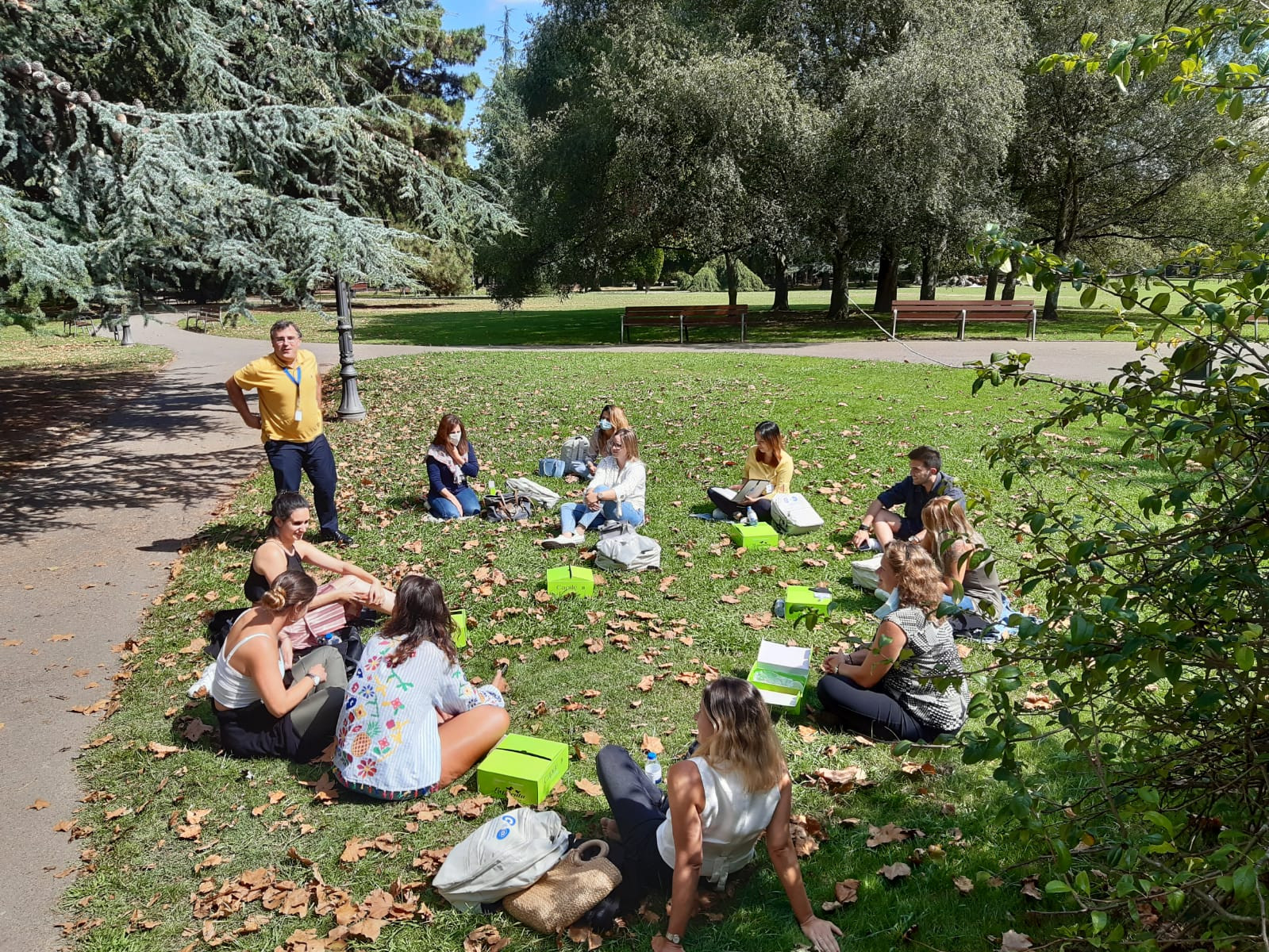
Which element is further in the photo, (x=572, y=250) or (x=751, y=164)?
(x=572, y=250)

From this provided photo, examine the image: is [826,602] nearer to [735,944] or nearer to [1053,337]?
[735,944]

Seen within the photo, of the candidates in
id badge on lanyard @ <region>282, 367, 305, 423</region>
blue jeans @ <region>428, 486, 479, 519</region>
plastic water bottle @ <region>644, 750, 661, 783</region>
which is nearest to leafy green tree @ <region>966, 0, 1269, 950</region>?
plastic water bottle @ <region>644, 750, 661, 783</region>

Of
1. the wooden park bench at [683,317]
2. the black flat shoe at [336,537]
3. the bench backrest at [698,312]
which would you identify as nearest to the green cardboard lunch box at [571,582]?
the black flat shoe at [336,537]

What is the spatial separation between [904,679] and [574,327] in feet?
91.7

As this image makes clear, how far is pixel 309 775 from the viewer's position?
5.13 metres

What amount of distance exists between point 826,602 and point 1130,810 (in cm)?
465

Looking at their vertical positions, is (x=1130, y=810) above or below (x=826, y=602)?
above

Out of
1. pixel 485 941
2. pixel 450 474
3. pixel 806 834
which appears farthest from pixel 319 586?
pixel 806 834

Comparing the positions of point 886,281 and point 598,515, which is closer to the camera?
point 598,515

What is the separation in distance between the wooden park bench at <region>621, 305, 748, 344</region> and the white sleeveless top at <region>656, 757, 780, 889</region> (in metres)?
21.6

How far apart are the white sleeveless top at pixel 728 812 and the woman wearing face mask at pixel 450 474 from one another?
245 inches

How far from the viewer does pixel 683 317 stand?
2522 cm

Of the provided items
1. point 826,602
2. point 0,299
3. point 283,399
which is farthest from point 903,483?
point 0,299

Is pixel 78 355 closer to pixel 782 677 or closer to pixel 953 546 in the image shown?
pixel 782 677
